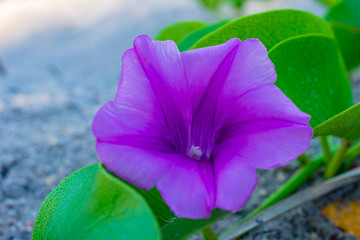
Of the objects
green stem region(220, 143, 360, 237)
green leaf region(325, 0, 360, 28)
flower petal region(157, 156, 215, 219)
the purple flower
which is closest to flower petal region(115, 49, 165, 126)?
the purple flower

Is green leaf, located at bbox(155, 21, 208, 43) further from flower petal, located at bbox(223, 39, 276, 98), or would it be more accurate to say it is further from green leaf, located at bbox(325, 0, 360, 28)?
→ flower petal, located at bbox(223, 39, 276, 98)

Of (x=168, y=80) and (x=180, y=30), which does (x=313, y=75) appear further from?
(x=180, y=30)

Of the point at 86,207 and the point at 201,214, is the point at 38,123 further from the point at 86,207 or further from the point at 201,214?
the point at 201,214

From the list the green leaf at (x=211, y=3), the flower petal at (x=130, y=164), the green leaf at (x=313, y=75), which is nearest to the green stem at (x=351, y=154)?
the green leaf at (x=313, y=75)

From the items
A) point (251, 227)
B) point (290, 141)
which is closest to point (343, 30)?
point (251, 227)

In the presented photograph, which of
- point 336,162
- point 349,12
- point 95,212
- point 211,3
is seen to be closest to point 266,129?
point 95,212

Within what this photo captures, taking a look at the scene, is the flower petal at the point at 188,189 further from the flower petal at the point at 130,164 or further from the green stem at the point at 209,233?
the green stem at the point at 209,233
